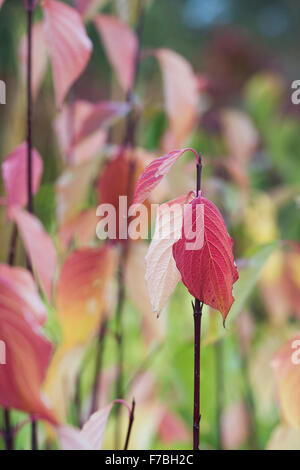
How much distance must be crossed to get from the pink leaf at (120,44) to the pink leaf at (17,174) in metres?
0.10

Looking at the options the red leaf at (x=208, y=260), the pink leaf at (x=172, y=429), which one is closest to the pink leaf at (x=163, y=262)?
the red leaf at (x=208, y=260)

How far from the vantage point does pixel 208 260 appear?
0.58ft

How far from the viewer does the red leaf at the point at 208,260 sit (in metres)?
0.17

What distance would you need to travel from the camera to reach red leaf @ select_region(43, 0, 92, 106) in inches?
8.8

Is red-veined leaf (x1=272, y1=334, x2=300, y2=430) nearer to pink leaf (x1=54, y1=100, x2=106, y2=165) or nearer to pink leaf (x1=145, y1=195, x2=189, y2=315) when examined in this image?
pink leaf (x1=145, y1=195, x2=189, y2=315)

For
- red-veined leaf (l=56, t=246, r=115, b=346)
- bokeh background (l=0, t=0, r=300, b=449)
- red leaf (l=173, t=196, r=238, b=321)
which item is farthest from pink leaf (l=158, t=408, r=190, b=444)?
red leaf (l=173, t=196, r=238, b=321)

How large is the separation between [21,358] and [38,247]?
0.06 metres

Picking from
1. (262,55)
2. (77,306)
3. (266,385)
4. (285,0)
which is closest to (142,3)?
(77,306)

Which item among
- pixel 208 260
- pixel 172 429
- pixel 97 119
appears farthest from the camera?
pixel 172 429

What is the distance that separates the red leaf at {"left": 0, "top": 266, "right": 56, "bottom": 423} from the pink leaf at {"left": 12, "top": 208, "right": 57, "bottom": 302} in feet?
0.11

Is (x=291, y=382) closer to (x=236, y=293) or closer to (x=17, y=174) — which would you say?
(x=236, y=293)

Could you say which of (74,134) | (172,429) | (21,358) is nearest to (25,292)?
(21,358)

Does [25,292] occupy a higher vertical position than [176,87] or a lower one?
lower

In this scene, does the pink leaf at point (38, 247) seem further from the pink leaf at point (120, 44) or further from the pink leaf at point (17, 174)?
the pink leaf at point (120, 44)
